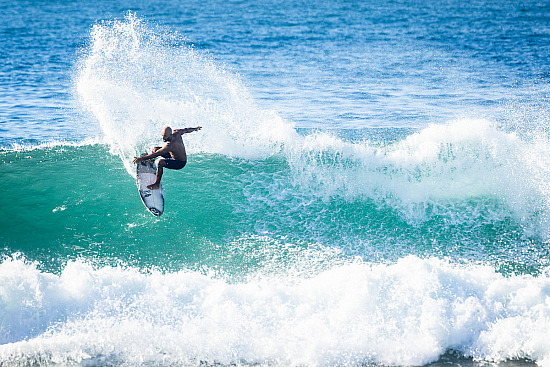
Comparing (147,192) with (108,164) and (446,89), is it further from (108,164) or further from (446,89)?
(446,89)

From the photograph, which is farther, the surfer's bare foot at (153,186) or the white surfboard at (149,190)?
the white surfboard at (149,190)

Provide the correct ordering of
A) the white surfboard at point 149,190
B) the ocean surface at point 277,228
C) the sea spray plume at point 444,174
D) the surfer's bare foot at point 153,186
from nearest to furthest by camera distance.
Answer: the ocean surface at point 277,228, the surfer's bare foot at point 153,186, the white surfboard at point 149,190, the sea spray plume at point 444,174

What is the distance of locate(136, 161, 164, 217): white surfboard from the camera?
28.4 feet

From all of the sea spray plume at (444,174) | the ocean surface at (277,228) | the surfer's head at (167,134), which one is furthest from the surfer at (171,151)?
the sea spray plume at (444,174)

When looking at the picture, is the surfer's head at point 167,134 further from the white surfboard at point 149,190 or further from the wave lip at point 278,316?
the wave lip at point 278,316

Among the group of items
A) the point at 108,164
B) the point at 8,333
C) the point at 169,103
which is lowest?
the point at 8,333

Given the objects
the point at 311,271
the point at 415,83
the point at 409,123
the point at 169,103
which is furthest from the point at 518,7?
the point at 311,271

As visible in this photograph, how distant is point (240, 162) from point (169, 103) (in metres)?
2.57

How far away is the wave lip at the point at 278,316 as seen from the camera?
6.45 m

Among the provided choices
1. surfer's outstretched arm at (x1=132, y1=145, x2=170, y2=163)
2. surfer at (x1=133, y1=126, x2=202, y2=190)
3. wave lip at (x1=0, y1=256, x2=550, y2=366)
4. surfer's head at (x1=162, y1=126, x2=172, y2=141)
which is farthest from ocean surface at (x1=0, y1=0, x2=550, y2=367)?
surfer's head at (x1=162, y1=126, x2=172, y2=141)

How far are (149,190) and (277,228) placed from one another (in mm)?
2165

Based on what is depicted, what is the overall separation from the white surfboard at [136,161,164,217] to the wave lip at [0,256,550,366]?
4.78ft

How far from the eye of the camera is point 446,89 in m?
17.5

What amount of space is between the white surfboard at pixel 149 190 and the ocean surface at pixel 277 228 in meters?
0.35
